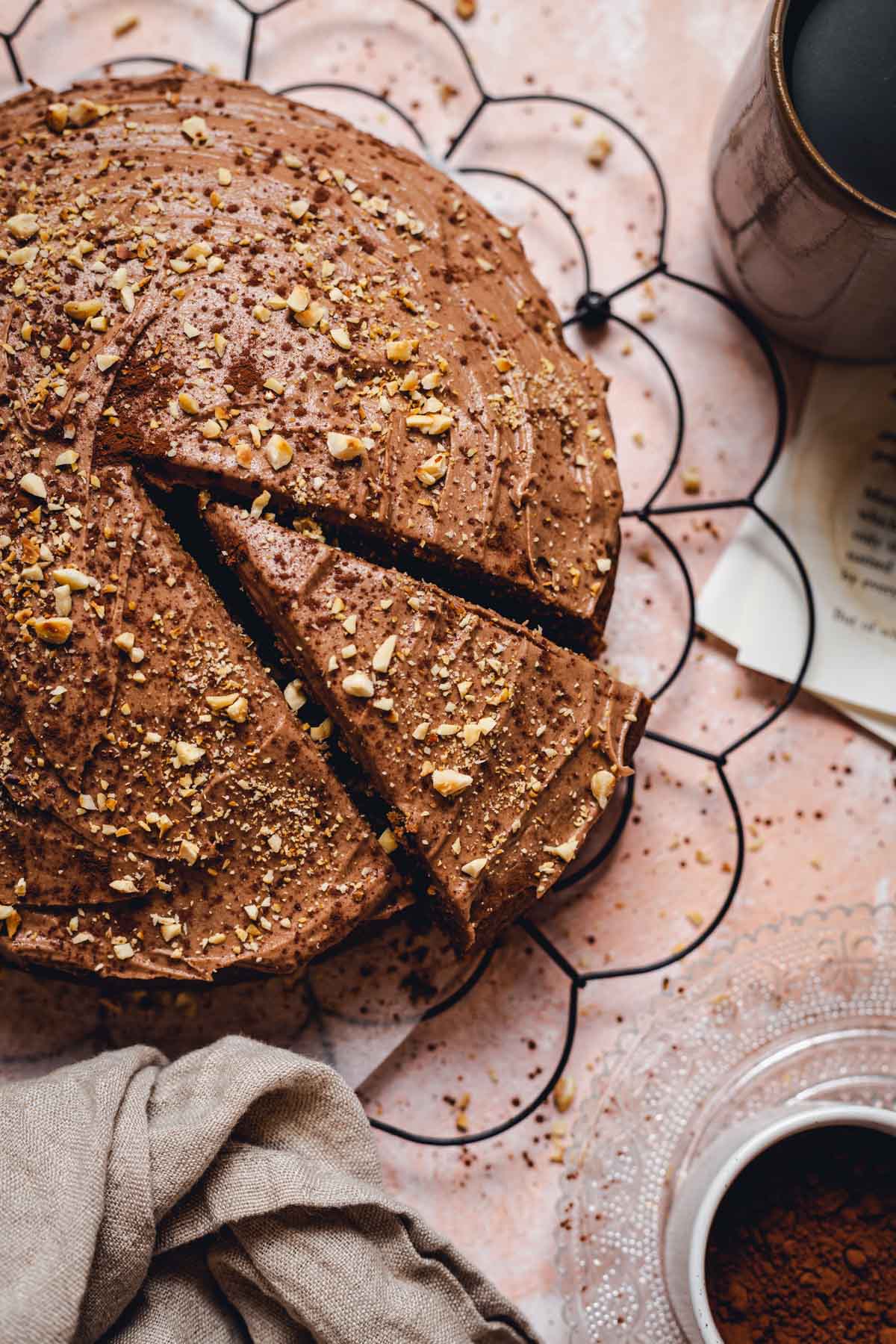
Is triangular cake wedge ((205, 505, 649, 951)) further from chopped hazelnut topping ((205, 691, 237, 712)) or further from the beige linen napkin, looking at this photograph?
the beige linen napkin

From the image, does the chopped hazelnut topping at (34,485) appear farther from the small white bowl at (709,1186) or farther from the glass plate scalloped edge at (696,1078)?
the small white bowl at (709,1186)

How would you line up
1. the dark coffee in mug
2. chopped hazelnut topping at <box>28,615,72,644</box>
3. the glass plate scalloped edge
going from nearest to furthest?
chopped hazelnut topping at <box>28,615,72,644</box> → the dark coffee in mug → the glass plate scalloped edge

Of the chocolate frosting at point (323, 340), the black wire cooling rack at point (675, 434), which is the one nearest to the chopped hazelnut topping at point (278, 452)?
the chocolate frosting at point (323, 340)

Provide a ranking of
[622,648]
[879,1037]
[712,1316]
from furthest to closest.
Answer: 1. [622,648]
2. [879,1037]
3. [712,1316]

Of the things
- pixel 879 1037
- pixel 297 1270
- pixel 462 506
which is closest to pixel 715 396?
pixel 462 506

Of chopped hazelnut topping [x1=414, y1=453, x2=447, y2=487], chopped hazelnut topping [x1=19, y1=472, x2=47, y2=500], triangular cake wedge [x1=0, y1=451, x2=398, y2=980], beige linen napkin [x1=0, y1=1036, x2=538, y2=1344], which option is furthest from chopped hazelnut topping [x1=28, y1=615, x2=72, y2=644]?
beige linen napkin [x1=0, y1=1036, x2=538, y2=1344]

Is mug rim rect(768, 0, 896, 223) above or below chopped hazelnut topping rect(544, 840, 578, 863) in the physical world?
above

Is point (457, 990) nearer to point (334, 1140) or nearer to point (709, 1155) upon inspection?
point (334, 1140)
